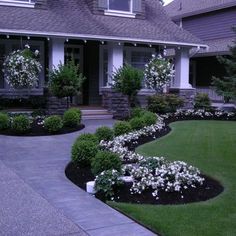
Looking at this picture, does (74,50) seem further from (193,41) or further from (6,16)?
(193,41)

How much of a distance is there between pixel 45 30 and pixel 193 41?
709 centimetres

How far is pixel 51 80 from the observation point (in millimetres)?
16094

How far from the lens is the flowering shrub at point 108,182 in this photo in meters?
6.57

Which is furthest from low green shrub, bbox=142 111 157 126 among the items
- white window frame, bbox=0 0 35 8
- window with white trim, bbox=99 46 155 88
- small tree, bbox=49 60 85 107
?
white window frame, bbox=0 0 35 8

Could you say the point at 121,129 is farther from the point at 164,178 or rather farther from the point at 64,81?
the point at 164,178

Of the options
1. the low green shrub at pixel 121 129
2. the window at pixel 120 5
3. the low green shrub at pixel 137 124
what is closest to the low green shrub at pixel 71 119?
the low green shrub at pixel 137 124

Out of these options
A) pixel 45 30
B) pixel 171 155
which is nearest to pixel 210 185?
pixel 171 155

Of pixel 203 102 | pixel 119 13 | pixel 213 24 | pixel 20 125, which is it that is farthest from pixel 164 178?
pixel 213 24

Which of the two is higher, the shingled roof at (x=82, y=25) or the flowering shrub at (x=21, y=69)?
the shingled roof at (x=82, y=25)

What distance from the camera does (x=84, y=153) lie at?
8375mm

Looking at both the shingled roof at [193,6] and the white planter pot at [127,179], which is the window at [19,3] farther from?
the white planter pot at [127,179]

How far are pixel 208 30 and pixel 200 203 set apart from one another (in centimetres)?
2224

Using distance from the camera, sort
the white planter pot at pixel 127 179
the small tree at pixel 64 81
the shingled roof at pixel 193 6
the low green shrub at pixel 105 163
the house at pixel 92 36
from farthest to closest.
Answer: the shingled roof at pixel 193 6 < the house at pixel 92 36 < the small tree at pixel 64 81 < the low green shrub at pixel 105 163 < the white planter pot at pixel 127 179

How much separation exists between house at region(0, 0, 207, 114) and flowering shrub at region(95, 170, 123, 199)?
10.7 meters
